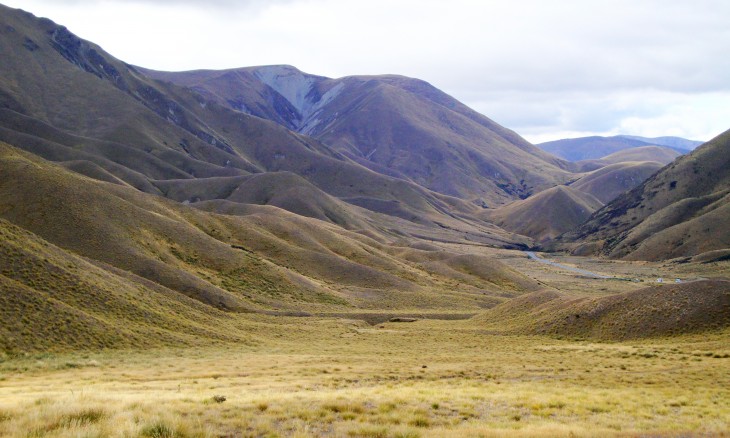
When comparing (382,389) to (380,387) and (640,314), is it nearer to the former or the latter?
(380,387)

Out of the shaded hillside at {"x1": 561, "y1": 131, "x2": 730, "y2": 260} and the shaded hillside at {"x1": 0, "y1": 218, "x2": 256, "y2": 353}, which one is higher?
the shaded hillside at {"x1": 561, "y1": 131, "x2": 730, "y2": 260}

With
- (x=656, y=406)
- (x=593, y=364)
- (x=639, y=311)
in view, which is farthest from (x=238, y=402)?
(x=639, y=311)

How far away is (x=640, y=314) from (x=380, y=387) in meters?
33.3

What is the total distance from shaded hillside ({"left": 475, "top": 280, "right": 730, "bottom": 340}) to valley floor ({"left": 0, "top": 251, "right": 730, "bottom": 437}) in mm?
2243

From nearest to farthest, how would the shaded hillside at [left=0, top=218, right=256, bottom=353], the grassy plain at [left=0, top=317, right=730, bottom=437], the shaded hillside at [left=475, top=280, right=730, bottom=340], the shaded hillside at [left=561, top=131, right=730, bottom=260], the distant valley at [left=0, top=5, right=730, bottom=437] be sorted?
1. the grassy plain at [left=0, top=317, right=730, bottom=437]
2. the distant valley at [left=0, top=5, right=730, bottom=437]
3. the shaded hillside at [left=0, top=218, right=256, bottom=353]
4. the shaded hillside at [left=475, top=280, right=730, bottom=340]
5. the shaded hillside at [left=561, top=131, right=730, bottom=260]

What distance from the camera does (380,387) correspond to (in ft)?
82.9

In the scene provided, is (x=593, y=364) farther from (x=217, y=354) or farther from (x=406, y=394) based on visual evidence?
(x=217, y=354)

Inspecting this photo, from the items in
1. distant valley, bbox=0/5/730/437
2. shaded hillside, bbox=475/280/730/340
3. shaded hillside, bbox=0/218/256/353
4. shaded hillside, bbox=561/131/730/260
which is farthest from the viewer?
shaded hillside, bbox=561/131/730/260

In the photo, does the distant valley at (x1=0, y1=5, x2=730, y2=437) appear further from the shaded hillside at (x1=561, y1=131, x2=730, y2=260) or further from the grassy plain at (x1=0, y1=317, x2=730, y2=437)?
the shaded hillside at (x1=561, y1=131, x2=730, y2=260)

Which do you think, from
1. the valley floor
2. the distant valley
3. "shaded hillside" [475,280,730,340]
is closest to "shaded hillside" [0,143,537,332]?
the distant valley

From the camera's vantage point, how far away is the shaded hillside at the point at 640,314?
4534 centimetres

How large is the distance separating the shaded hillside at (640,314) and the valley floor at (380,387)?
7.36ft

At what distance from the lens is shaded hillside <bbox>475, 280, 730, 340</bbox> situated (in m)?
45.3

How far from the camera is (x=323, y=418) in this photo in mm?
16328
